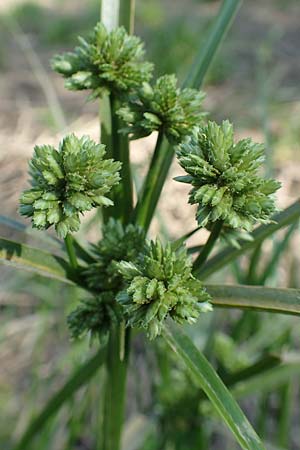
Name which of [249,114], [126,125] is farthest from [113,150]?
[249,114]

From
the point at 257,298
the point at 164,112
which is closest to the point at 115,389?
the point at 257,298

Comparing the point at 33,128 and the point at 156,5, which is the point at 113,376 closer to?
the point at 33,128

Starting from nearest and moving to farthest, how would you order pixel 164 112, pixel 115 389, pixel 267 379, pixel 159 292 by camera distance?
pixel 159 292, pixel 164 112, pixel 115 389, pixel 267 379

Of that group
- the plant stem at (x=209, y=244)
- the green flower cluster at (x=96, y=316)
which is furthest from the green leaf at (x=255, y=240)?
the green flower cluster at (x=96, y=316)

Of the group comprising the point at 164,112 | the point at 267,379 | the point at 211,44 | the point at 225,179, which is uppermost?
the point at 211,44

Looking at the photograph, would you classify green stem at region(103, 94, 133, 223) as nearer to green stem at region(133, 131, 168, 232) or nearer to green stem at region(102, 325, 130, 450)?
green stem at region(133, 131, 168, 232)

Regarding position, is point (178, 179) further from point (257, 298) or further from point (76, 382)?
point (76, 382)
